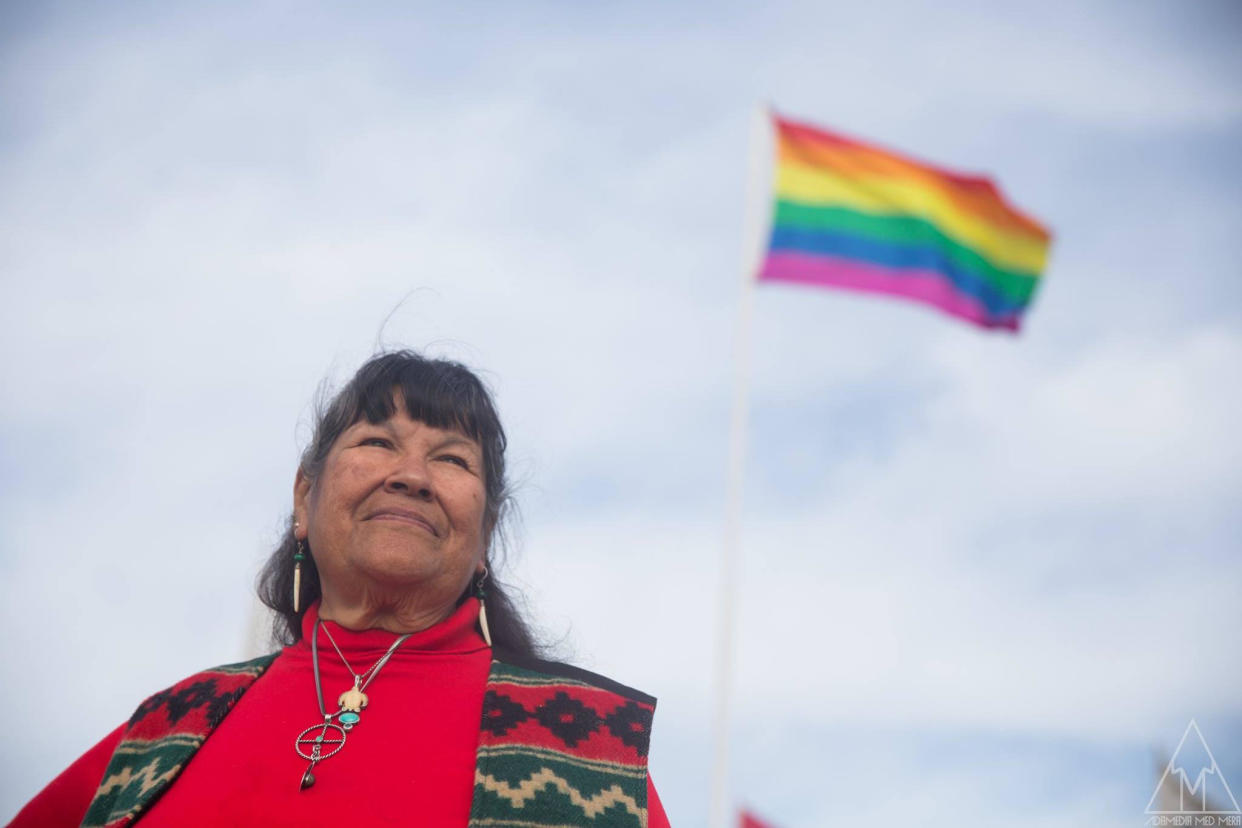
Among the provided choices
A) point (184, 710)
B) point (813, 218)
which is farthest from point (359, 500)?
point (813, 218)

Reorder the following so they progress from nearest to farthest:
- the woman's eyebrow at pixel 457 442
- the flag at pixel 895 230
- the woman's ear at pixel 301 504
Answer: the woman's eyebrow at pixel 457 442, the woman's ear at pixel 301 504, the flag at pixel 895 230

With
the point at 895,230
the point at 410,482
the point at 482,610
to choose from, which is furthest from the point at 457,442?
the point at 895,230

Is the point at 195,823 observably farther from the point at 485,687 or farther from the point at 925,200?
the point at 925,200

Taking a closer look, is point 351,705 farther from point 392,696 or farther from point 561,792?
point 561,792

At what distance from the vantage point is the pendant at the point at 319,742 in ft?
8.62

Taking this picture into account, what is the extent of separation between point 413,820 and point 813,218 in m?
7.48

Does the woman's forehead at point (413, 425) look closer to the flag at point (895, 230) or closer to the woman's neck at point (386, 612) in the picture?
the woman's neck at point (386, 612)

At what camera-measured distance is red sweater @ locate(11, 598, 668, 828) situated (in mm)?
2521

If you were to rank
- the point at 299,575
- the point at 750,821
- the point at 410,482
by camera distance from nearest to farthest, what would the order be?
the point at 410,482
the point at 299,575
the point at 750,821

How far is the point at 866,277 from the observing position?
30.2 feet

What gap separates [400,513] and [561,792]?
0.82 meters

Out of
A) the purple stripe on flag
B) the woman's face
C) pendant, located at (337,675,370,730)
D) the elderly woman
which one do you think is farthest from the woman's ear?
the purple stripe on flag

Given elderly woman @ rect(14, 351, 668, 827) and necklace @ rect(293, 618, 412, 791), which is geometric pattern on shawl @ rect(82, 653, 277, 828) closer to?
elderly woman @ rect(14, 351, 668, 827)

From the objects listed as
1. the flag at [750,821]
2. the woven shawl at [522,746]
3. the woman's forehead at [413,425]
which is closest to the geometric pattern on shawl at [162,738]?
the woven shawl at [522,746]
